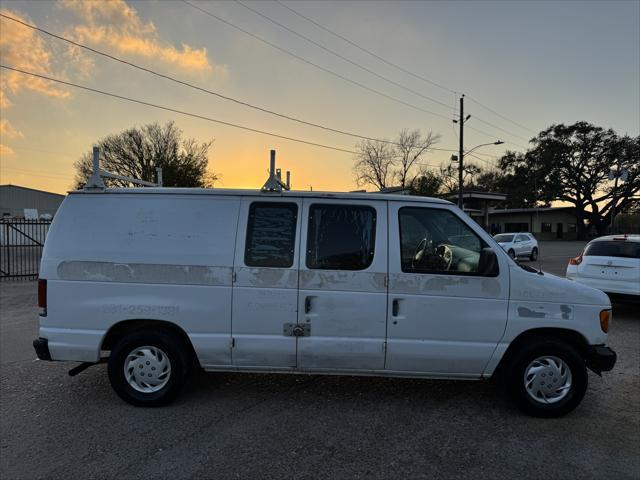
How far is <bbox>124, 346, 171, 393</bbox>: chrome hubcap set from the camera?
12.8ft

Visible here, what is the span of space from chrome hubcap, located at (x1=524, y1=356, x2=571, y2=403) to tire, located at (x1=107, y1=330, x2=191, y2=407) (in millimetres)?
3284

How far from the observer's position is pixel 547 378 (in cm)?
377

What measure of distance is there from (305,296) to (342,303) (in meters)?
0.35

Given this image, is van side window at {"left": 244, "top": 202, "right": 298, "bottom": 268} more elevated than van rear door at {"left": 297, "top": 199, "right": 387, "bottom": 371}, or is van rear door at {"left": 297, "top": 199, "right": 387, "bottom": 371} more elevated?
van side window at {"left": 244, "top": 202, "right": 298, "bottom": 268}

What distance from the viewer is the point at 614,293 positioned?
751 cm

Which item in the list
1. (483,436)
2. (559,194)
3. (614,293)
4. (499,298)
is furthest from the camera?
(559,194)

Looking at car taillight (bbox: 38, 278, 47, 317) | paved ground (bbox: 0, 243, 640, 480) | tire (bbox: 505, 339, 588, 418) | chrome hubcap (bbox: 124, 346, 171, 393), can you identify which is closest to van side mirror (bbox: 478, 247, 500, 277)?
tire (bbox: 505, 339, 588, 418)

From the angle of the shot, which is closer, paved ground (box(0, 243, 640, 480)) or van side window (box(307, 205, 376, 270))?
paved ground (box(0, 243, 640, 480))

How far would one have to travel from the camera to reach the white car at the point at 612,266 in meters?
7.39

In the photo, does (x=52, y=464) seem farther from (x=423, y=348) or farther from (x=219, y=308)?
(x=423, y=348)

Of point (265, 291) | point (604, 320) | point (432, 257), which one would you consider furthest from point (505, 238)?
point (265, 291)

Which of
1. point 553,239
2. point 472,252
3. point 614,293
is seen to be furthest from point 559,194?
point 472,252

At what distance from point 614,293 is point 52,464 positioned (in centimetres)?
877

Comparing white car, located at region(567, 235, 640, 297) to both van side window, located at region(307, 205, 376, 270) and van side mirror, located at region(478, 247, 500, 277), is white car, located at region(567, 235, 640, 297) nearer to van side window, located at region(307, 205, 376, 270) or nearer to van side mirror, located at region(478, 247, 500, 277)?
van side mirror, located at region(478, 247, 500, 277)
